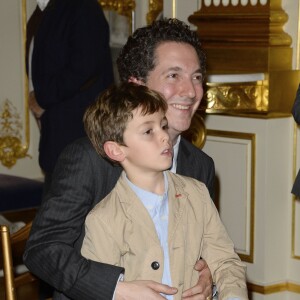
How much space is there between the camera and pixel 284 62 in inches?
182

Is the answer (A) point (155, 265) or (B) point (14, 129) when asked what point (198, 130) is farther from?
(A) point (155, 265)

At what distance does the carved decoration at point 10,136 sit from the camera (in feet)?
21.3

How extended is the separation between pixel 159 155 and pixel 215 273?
13.9 inches

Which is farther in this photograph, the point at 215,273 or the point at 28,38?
the point at 28,38

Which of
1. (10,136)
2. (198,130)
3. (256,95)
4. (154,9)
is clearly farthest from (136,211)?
(154,9)

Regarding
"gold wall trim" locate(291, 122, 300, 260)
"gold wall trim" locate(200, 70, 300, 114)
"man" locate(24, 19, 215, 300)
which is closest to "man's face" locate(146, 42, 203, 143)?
"man" locate(24, 19, 215, 300)

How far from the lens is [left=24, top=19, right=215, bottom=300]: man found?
221cm

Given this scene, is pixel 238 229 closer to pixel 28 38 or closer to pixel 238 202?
pixel 238 202

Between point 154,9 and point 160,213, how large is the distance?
4526mm

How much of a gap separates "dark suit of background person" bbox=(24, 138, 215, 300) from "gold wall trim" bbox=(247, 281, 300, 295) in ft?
7.96

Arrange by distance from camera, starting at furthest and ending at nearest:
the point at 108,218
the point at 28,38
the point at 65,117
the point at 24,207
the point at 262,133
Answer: the point at 28,38 → the point at 24,207 → the point at 65,117 → the point at 262,133 → the point at 108,218

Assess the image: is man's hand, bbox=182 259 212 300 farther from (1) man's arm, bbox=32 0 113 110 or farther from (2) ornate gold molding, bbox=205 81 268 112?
(1) man's arm, bbox=32 0 113 110

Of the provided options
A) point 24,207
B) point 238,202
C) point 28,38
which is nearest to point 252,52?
point 238,202

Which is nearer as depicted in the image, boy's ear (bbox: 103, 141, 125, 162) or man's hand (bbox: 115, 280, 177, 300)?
man's hand (bbox: 115, 280, 177, 300)
